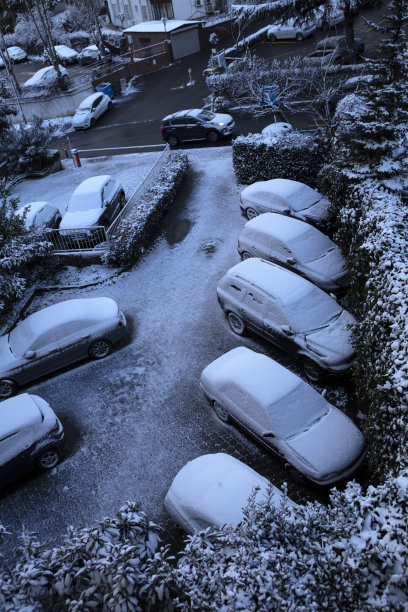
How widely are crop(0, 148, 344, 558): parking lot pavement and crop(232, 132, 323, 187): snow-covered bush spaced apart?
2.77 m

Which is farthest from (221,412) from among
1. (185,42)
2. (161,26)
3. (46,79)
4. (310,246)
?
(161,26)

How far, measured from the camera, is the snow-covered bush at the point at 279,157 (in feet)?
53.7

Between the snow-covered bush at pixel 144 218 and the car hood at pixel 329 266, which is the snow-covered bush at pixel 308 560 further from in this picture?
the snow-covered bush at pixel 144 218

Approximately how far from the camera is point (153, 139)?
2494 cm

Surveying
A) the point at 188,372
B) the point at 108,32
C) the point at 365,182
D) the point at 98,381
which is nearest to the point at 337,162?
the point at 365,182

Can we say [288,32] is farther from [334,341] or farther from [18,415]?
[18,415]

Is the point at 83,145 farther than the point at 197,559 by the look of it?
Yes

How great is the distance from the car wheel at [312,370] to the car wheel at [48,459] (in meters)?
5.64

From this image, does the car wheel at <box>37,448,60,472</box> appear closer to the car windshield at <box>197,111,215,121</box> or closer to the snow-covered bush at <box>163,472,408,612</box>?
→ the snow-covered bush at <box>163,472,408,612</box>

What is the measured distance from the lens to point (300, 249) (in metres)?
12.4

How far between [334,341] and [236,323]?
280 cm

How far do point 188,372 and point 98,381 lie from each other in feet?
7.44

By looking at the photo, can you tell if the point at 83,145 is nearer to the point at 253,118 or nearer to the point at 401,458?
the point at 253,118

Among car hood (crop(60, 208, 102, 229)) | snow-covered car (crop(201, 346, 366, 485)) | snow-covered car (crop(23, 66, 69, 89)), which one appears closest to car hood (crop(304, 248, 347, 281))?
snow-covered car (crop(201, 346, 366, 485))
